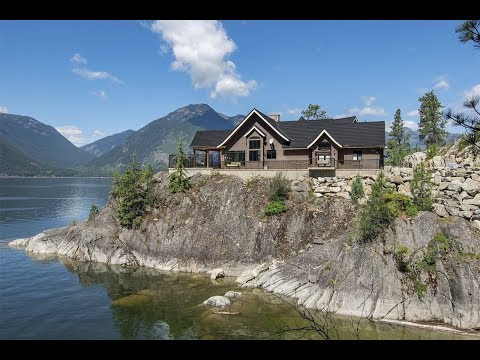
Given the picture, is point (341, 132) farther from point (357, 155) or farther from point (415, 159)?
point (415, 159)

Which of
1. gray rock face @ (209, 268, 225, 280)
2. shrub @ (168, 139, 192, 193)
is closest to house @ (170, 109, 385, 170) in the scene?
shrub @ (168, 139, 192, 193)

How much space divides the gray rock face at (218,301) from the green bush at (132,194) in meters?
19.1

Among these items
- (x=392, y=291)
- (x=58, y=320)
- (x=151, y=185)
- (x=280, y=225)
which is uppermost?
(x=151, y=185)

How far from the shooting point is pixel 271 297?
1330 inches

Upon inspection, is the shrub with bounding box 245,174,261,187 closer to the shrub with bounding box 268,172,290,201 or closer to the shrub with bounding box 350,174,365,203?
the shrub with bounding box 268,172,290,201

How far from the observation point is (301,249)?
4034 centimetres

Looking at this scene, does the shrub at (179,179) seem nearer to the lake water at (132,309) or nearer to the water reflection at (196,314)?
the lake water at (132,309)

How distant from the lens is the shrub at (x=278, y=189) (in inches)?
1773

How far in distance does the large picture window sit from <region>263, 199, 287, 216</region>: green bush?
11994 millimetres

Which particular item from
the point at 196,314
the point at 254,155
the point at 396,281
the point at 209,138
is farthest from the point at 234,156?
the point at 396,281

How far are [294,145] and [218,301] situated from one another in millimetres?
27844
